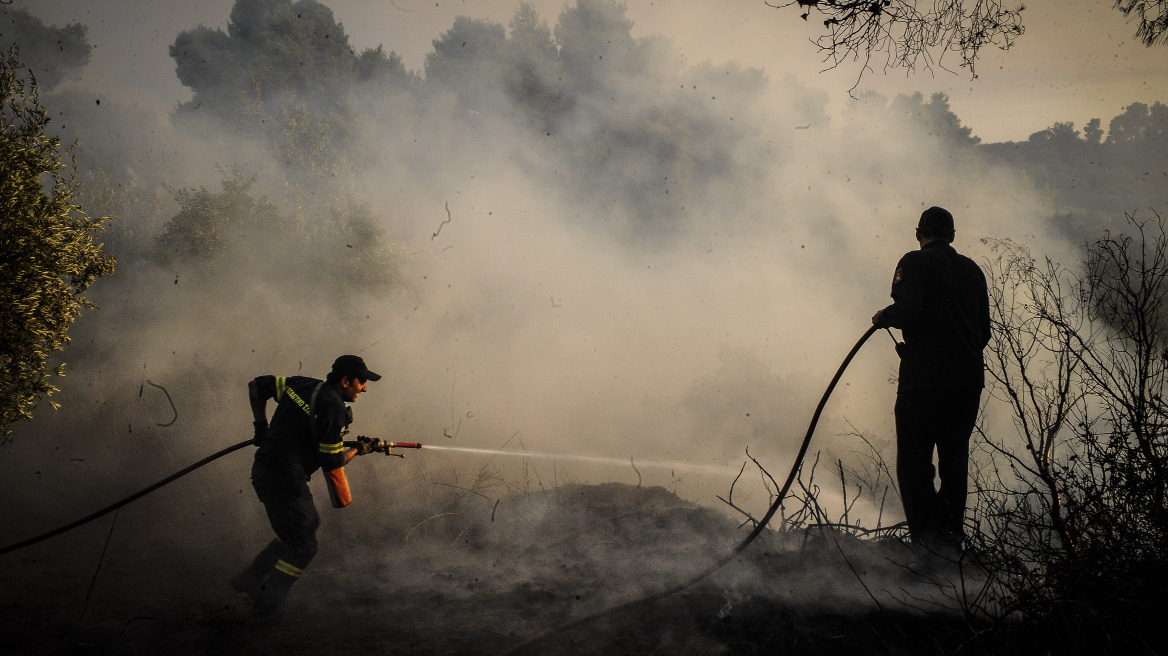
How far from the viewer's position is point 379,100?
16031mm

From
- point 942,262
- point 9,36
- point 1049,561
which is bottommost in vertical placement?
point 1049,561

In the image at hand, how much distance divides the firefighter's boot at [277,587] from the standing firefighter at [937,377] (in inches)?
149

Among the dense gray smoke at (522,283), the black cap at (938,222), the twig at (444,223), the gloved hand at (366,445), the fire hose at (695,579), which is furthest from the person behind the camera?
the twig at (444,223)

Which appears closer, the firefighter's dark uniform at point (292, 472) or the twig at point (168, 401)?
A: the firefighter's dark uniform at point (292, 472)

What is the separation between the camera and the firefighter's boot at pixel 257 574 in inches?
163

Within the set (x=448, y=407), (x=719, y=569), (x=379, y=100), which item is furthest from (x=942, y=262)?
(x=379, y=100)

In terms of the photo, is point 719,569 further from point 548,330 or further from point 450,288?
point 450,288

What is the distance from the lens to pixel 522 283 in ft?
35.6

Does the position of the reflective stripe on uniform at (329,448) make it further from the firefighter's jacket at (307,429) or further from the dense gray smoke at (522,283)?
the dense gray smoke at (522,283)

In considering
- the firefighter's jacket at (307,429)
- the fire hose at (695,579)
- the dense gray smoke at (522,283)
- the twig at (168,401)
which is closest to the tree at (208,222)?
the dense gray smoke at (522,283)

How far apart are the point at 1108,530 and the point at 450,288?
9646 millimetres

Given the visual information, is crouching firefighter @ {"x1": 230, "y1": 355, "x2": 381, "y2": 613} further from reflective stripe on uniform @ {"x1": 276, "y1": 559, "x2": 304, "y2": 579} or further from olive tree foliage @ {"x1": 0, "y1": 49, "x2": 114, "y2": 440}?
olive tree foliage @ {"x1": 0, "y1": 49, "x2": 114, "y2": 440}

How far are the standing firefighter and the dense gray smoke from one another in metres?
3.51

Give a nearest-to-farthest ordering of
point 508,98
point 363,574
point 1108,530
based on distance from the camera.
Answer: point 1108,530
point 363,574
point 508,98
